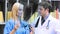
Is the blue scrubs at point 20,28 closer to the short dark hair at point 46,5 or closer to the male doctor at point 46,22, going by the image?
the male doctor at point 46,22

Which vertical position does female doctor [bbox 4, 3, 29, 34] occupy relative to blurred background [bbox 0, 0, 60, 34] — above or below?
below

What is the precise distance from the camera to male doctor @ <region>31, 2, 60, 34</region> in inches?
51.5

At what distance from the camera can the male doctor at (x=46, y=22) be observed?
51.5 inches

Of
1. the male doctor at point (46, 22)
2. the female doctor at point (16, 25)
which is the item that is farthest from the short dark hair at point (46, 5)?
the female doctor at point (16, 25)

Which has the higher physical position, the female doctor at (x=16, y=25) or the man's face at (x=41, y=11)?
the man's face at (x=41, y=11)

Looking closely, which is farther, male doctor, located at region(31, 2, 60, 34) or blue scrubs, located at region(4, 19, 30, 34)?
blue scrubs, located at region(4, 19, 30, 34)

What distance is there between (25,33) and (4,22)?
24 centimetres

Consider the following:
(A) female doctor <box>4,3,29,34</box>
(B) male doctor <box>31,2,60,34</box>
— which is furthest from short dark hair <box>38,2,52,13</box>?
(A) female doctor <box>4,3,29,34</box>

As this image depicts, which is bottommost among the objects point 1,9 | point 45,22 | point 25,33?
point 25,33

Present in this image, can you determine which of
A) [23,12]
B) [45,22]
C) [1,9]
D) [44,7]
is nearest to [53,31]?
[45,22]

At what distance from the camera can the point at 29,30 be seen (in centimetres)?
143

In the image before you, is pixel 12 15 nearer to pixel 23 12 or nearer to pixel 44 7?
pixel 23 12

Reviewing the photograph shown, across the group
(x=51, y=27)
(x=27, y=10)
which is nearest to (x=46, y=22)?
(x=51, y=27)

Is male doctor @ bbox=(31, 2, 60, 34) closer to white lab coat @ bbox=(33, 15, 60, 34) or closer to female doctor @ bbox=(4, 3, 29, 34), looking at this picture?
white lab coat @ bbox=(33, 15, 60, 34)
